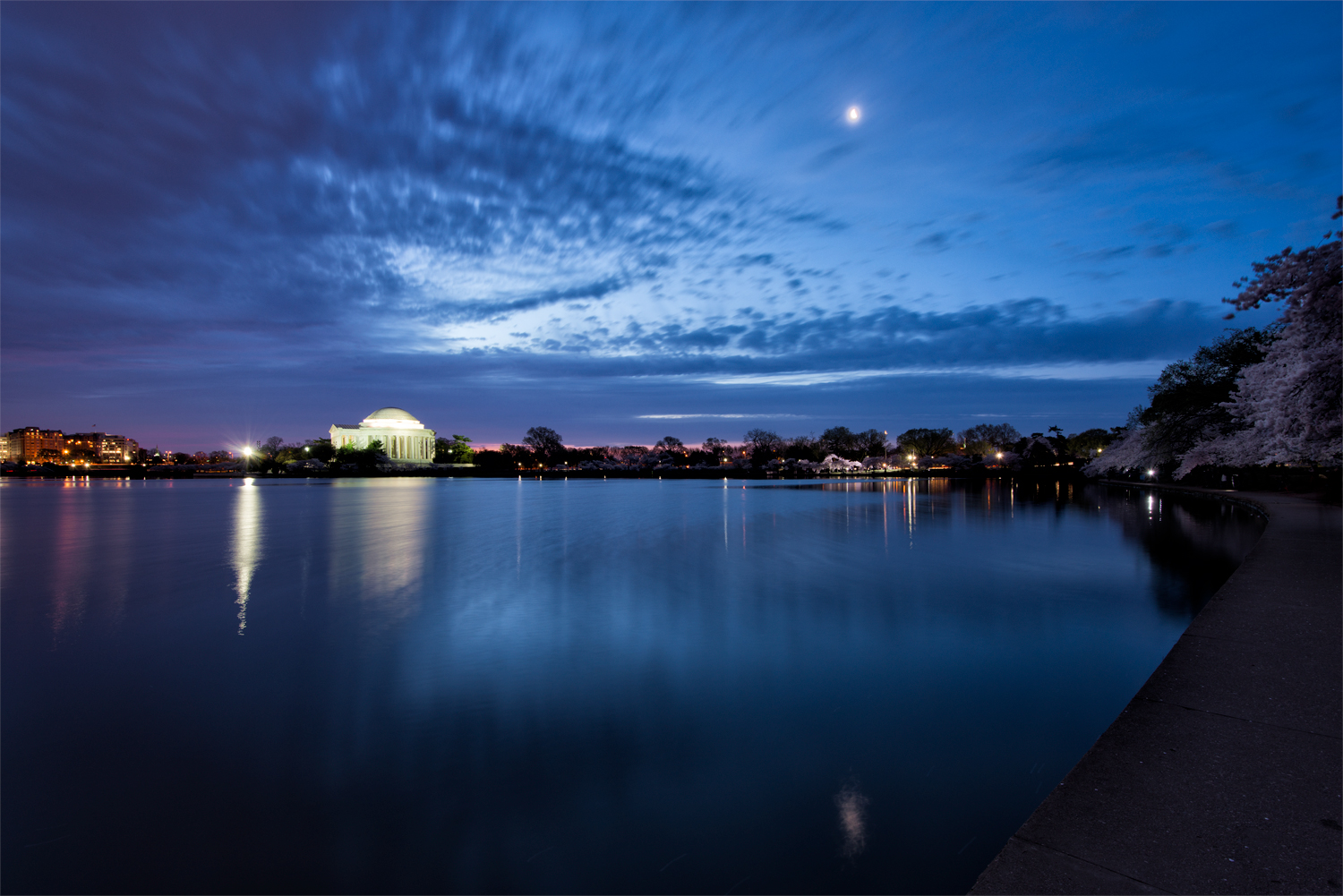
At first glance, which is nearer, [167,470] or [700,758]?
[700,758]

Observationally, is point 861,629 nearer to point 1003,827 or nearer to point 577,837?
point 1003,827

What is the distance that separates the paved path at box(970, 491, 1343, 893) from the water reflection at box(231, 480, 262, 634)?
1265 cm

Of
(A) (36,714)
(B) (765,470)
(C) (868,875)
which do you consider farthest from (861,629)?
(B) (765,470)

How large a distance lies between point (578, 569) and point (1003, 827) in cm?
1397

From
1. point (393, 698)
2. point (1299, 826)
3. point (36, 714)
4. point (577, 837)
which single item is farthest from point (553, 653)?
point (1299, 826)

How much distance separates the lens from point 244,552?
21.6m

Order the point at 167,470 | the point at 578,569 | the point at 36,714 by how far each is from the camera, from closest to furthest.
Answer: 1. the point at 36,714
2. the point at 578,569
3. the point at 167,470

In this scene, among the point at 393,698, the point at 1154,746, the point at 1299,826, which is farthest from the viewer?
the point at 393,698

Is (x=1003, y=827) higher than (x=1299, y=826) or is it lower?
lower

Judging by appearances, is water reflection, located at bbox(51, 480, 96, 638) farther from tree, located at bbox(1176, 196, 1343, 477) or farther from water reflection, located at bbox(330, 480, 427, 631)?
tree, located at bbox(1176, 196, 1343, 477)

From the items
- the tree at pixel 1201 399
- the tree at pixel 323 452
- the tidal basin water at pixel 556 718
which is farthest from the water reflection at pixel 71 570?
the tree at pixel 323 452

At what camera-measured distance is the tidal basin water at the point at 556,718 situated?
5199mm

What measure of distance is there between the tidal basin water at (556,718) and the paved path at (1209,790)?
104 centimetres

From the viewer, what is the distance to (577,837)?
17.8ft
